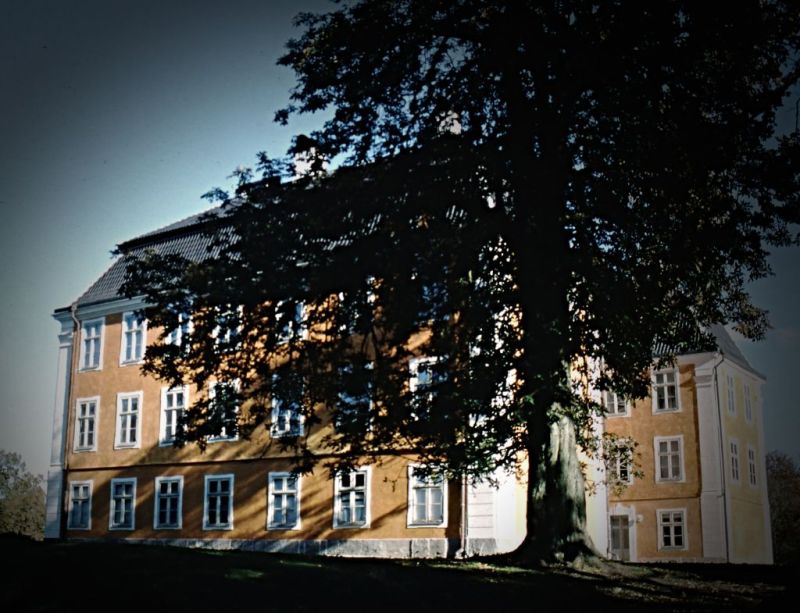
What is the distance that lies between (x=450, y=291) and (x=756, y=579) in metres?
6.68

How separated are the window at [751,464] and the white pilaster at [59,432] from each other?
88.6 ft

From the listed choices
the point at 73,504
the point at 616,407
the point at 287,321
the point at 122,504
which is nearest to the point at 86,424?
the point at 73,504

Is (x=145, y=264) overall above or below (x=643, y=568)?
above

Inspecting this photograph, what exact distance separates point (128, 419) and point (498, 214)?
22.2 meters

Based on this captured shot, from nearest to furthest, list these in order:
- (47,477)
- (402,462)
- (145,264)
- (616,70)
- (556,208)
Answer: (616,70) < (556,208) < (145,264) < (402,462) < (47,477)

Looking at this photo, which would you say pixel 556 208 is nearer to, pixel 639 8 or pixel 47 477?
pixel 639 8

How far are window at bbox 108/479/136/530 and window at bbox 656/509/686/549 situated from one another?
2034 centimetres

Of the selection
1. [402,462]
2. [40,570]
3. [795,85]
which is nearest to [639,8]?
[795,85]

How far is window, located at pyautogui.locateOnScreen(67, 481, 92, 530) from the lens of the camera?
113 feet

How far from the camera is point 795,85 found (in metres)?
15.6

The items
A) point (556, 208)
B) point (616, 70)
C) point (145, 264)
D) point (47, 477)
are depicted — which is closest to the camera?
point (616, 70)

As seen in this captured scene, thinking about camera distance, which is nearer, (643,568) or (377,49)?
(643,568)

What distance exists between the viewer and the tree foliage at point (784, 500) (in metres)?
50.3

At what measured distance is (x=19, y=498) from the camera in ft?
227
